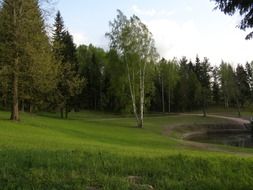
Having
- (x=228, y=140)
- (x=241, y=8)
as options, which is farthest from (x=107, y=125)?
(x=241, y=8)

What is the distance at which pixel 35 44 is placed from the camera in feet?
Result: 127

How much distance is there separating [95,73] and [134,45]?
53.4m

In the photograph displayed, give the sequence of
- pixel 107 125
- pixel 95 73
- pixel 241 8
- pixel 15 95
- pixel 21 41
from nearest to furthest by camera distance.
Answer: pixel 241 8, pixel 21 41, pixel 15 95, pixel 107 125, pixel 95 73

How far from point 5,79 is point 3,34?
3.81m

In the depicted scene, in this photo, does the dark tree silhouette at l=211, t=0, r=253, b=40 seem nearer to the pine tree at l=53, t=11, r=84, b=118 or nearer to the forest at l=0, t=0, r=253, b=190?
the forest at l=0, t=0, r=253, b=190

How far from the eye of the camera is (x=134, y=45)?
6034 cm

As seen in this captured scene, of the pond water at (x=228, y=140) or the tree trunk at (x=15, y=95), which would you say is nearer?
the tree trunk at (x=15, y=95)

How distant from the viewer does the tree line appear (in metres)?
38.0

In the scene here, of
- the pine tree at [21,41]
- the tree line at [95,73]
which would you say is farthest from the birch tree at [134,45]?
the pine tree at [21,41]

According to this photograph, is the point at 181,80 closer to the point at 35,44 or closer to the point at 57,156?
the point at 35,44

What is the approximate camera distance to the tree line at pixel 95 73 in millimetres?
38031

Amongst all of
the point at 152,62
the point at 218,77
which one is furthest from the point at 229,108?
the point at 152,62

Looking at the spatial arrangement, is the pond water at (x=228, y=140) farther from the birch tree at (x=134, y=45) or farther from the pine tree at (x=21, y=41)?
the pine tree at (x=21, y=41)

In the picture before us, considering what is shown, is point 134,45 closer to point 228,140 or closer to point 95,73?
point 228,140
